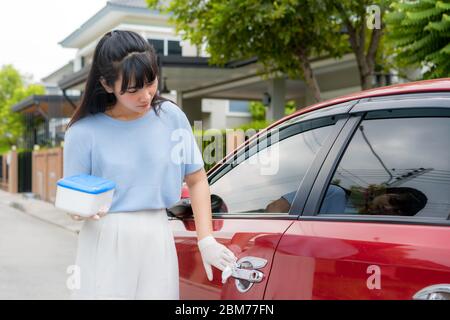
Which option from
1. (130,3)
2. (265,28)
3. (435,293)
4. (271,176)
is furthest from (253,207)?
(130,3)

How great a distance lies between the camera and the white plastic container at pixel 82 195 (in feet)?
7.21

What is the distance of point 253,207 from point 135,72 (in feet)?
3.22

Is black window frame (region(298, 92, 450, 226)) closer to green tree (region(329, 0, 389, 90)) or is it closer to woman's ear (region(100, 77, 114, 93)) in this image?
woman's ear (region(100, 77, 114, 93))

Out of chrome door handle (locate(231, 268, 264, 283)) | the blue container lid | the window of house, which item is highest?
the blue container lid

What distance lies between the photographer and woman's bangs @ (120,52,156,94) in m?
2.31

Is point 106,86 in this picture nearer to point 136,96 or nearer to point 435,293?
point 136,96

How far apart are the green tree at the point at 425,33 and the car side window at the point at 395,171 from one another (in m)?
3.82

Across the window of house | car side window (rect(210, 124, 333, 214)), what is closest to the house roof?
the window of house

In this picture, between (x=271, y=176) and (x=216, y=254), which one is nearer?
(x=216, y=254)

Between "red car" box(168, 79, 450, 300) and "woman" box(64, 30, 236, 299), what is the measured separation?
262mm

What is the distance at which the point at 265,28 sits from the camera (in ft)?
32.9

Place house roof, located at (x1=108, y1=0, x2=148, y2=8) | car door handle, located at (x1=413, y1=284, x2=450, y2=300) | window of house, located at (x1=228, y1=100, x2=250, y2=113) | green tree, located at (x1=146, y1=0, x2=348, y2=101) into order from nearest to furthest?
car door handle, located at (x1=413, y1=284, x2=450, y2=300), green tree, located at (x1=146, y1=0, x2=348, y2=101), house roof, located at (x1=108, y1=0, x2=148, y2=8), window of house, located at (x1=228, y1=100, x2=250, y2=113)
